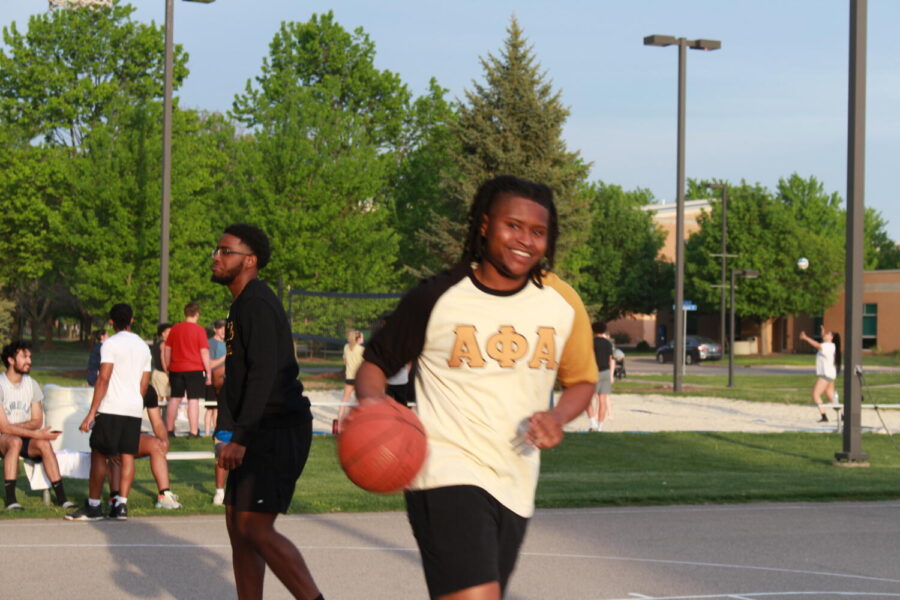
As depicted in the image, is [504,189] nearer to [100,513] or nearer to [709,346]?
[100,513]

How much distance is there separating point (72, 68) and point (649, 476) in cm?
4219

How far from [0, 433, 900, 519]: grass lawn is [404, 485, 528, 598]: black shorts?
23.5 feet

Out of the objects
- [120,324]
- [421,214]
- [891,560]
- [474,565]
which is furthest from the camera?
[421,214]

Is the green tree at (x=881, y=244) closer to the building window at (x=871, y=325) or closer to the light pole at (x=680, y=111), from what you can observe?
the building window at (x=871, y=325)

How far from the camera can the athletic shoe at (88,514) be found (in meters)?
10.3

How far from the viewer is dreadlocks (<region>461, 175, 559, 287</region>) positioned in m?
4.35

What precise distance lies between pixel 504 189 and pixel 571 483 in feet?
31.4

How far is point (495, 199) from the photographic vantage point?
4348 mm

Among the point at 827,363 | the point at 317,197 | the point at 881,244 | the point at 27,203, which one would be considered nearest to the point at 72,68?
the point at 27,203

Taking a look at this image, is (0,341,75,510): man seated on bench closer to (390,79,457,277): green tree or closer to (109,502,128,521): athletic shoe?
(109,502,128,521): athletic shoe

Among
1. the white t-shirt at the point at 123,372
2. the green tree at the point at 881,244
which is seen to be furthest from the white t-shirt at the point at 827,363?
the green tree at the point at 881,244

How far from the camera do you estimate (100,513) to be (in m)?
10.4

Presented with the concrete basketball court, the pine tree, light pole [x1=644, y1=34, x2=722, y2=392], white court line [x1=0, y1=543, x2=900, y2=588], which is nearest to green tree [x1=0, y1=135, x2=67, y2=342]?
the pine tree

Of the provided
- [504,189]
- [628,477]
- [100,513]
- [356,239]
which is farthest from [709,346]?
[504,189]
